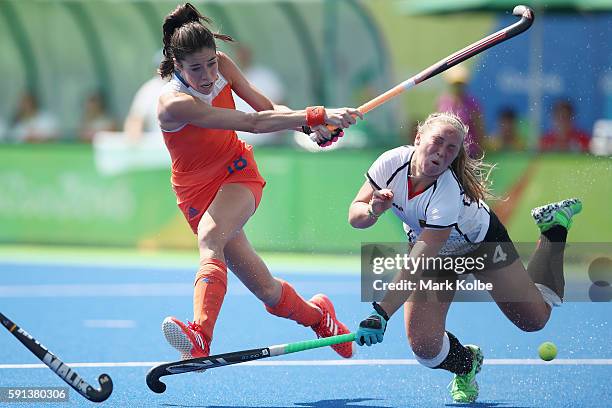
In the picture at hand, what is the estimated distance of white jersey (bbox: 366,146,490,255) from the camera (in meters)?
6.46

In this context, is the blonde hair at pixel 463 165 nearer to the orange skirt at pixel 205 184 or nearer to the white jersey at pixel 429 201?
the white jersey at pixel 429 201

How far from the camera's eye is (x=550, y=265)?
7305 mm

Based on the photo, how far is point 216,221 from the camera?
6734 millimetres

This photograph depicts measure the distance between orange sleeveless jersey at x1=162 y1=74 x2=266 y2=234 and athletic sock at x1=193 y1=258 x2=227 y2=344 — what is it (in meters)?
0.46

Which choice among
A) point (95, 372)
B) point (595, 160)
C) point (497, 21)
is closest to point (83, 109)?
point (497, 21)

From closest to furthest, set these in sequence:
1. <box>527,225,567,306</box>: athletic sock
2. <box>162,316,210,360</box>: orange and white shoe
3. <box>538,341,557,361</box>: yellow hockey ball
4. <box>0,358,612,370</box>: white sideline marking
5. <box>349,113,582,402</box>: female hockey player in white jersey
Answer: <box>162,316,210,360</box>: orange and white shoe, <box>349,113,582,402</box>: female hockey player in white jersey, <box>538,341,557,361</box>: yellow hockey ball, <box>527,225,567,306</box>: athletic sock, <box>0,358,612,370</box>: white sideline marking

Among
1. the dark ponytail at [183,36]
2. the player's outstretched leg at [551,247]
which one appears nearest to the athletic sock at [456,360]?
the player's outstretched leg at [551,247]

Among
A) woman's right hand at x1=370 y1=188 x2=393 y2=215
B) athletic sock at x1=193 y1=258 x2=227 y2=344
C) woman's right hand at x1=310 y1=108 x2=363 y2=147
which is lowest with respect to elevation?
athletic sock at x1=193 y1=258 x2=227 y2=344

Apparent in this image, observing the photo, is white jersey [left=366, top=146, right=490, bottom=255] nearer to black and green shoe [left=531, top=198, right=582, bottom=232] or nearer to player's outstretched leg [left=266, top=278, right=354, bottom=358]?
black and green shoe [left=531, top=198, right=582, bottom=232]

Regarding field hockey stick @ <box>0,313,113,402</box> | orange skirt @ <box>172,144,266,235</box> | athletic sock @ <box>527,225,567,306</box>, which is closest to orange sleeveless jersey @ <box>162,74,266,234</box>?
orange skirt @ <box>172,144,266,235</box>

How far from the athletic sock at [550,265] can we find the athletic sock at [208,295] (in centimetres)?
181

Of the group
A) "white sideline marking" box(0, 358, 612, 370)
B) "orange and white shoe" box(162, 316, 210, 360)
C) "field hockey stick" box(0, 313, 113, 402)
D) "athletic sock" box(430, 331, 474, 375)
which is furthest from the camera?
"white sideline marking" box(0, 358, 612, 370)

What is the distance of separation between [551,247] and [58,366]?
2877 millimetres

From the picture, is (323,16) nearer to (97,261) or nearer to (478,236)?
(97,261)
